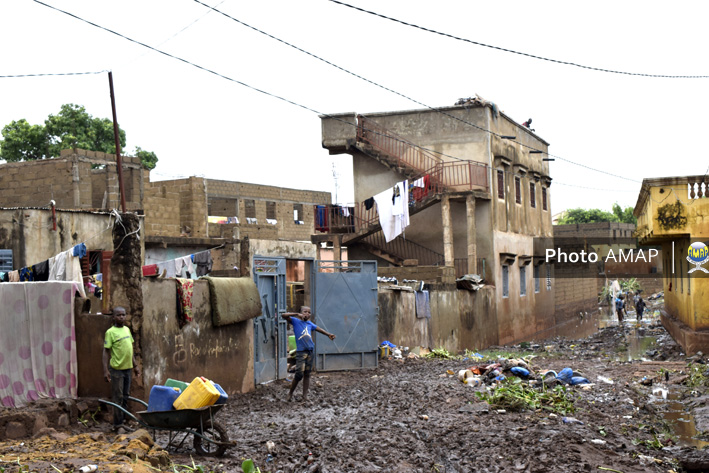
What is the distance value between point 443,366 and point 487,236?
12.9 m

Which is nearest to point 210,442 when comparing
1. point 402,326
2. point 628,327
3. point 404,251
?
point 402,326

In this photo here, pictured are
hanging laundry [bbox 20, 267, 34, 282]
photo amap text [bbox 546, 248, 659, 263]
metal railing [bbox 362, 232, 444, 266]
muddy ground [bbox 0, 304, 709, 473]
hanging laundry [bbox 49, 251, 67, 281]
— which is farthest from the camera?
photo amap text [bbox 546, 248, 659, 263]

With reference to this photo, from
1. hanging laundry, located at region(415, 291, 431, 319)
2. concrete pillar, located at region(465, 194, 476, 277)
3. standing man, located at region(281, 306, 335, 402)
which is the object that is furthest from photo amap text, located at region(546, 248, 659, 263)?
standing man, located at region(281, 306, 335, 402)

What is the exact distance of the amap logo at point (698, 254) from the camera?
19125mm

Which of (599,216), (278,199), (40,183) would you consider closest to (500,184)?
(40,183)

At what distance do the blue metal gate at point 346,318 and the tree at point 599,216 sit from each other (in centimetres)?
6470

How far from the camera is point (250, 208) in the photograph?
42312 millimetres

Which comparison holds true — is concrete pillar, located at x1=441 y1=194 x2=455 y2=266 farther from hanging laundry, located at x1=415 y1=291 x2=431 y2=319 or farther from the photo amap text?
the photo amap text

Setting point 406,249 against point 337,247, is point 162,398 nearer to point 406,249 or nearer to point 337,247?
point 337,247

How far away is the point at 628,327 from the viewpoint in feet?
105

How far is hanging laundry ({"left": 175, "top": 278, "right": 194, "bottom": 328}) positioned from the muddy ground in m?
1.50

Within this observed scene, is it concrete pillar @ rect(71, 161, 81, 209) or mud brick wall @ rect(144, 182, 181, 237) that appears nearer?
concrete pillar @ rect(71, 161, 81, 209)

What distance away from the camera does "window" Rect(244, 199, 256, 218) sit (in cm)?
4219

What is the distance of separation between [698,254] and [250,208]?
27.7 metres
